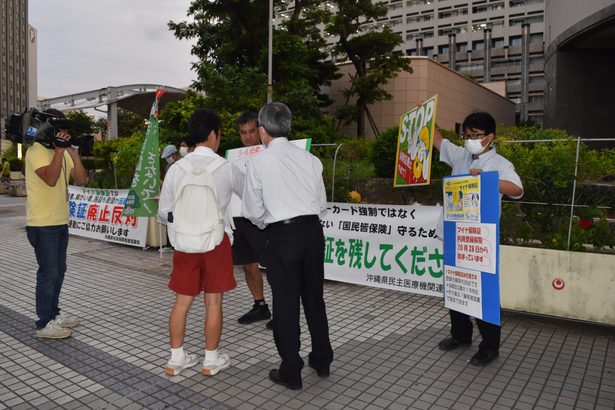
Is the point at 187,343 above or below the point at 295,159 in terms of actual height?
below

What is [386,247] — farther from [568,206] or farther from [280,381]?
[280,381]

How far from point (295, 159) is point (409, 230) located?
2723 mm

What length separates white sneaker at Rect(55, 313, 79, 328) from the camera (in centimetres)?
461

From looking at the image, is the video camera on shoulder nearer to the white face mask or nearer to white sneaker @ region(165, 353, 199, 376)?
white sneaker @ region(165, 353, 199, 376)

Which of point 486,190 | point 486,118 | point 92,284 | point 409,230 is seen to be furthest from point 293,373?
point 92,284

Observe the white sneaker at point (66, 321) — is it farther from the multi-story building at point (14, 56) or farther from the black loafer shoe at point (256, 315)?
the multi-story building at point (14, 56)

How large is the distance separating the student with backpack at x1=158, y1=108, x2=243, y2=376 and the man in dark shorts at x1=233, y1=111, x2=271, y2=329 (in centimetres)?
81

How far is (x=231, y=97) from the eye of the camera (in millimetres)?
19016

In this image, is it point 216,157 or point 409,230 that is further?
point 409,230

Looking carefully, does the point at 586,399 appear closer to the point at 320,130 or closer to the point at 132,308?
the point at 132,308

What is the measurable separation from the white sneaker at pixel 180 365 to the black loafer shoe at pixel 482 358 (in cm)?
215

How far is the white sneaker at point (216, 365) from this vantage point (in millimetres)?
3701

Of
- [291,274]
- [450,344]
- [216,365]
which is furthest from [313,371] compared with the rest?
[450,344]

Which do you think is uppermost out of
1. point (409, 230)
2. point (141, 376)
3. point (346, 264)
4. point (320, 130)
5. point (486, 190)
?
point (320, 130)
